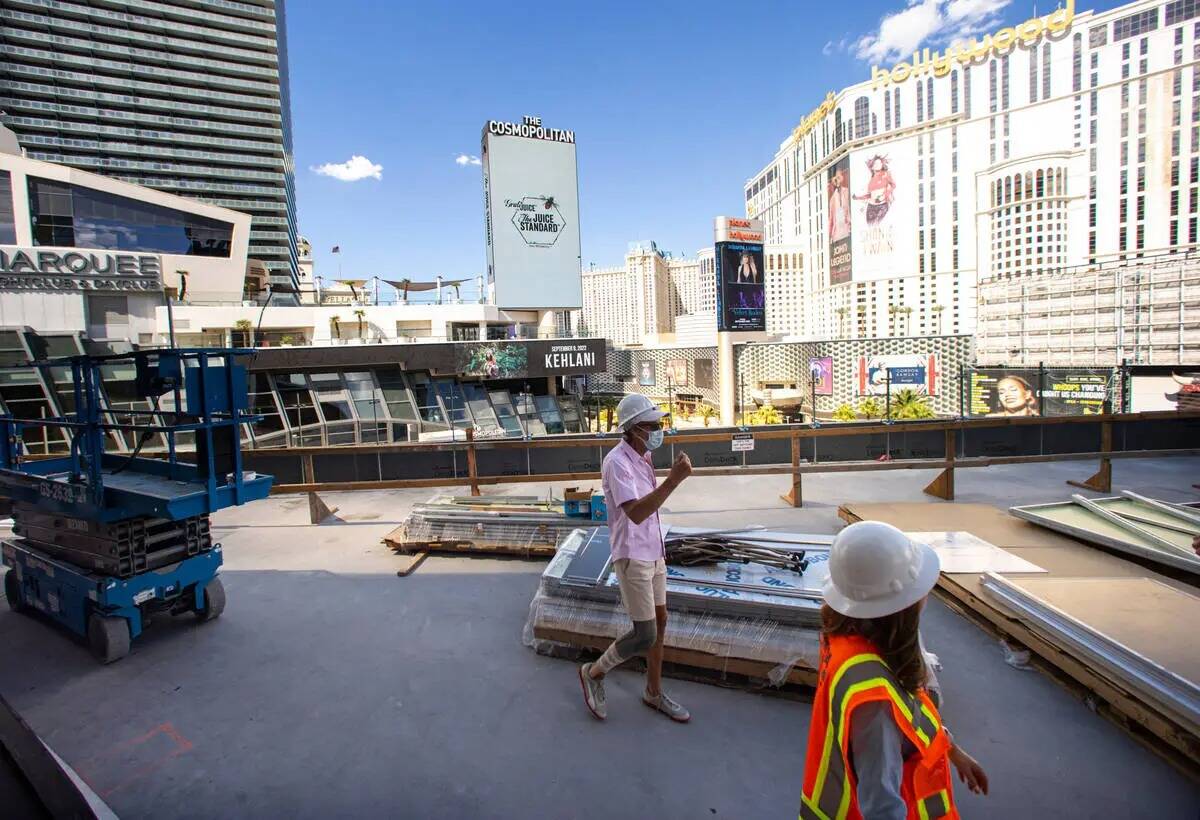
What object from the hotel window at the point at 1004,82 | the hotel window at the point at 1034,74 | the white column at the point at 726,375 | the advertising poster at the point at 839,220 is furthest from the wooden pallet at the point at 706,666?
the hotel window at the point at 1004,82

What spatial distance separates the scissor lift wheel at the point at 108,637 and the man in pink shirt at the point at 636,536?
11.3 ft

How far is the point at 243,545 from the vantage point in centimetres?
718

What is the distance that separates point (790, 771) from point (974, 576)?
106 inches

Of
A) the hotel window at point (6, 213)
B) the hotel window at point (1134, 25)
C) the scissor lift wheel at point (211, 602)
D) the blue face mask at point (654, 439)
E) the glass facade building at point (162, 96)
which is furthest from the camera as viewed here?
the hotel window at point (1134, 25)

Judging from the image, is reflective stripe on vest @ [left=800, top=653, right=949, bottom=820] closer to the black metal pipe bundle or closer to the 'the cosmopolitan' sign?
the black metal pipe bundle

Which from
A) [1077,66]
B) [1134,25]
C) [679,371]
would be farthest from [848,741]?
[1077,66]

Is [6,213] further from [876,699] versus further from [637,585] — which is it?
[876,699]

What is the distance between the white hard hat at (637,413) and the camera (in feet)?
10.7

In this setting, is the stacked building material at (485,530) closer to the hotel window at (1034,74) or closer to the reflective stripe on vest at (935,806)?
the reflective stripe on vest at (935,806)

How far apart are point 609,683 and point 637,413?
1.83 metres

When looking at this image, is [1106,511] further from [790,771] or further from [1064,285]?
[1064,285]

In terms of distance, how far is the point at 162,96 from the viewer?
76.1 m

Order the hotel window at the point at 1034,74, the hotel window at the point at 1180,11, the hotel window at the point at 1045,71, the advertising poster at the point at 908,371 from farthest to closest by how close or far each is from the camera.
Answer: the hotel window at the point at 1034,74
the hotel window at the point at 1045,71
the hotel window at the point at 1180,11
the advertising poster at the point at 908,371

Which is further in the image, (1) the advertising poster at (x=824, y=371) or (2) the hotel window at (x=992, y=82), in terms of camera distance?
(2) the hotel window at (x=992, y=82)
